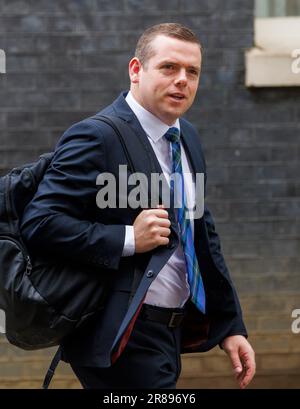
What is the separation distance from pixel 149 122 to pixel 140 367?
2.96 feet

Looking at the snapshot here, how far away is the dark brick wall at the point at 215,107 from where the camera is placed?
6719 mm

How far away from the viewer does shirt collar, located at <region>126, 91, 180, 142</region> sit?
3.88 meters

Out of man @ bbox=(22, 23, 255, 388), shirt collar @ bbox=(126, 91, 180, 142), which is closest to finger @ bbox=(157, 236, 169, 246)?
man @ bbox=(22, 23, 255, 388)

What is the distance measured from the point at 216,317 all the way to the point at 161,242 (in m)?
0.59

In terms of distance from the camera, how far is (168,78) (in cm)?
381

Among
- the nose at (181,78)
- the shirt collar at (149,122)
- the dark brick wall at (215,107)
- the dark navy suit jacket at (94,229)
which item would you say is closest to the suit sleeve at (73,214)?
the dark navy suit jacket at (94,229)

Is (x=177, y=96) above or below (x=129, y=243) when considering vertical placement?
above

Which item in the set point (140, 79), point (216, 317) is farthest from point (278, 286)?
point (140, 79)

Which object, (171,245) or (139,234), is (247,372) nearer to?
(171,245)

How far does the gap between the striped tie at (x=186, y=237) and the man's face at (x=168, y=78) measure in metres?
0.12

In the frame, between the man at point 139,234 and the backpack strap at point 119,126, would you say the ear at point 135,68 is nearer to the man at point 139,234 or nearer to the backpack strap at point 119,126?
the man at point 139,234

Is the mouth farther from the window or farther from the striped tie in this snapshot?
the window

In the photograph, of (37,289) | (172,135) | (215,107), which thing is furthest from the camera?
(215,107)

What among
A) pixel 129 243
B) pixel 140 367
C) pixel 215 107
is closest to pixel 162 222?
pixel 129 243
